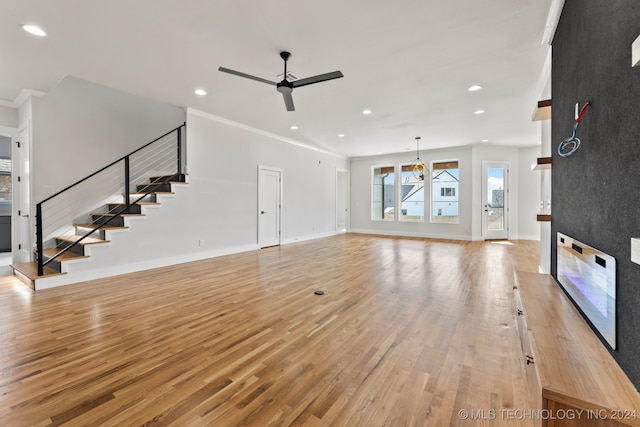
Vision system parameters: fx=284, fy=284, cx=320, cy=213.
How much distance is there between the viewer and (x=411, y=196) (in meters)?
9.98

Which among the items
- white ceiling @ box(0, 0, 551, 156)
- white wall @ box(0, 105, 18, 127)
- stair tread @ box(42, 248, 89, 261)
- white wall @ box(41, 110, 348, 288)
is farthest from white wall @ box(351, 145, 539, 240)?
white wall @ box(0, 105, 18, 127)

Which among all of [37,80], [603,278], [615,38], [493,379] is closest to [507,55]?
→ [615,38]

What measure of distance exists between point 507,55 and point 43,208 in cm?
719

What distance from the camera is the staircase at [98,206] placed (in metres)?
4.18

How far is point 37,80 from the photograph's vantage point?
4180mm

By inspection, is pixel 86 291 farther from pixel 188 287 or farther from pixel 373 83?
pixel 373 83

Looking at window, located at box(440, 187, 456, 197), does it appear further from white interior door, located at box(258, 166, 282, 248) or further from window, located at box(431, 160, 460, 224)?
white interior door, located at box(258, 166, 282, 248)

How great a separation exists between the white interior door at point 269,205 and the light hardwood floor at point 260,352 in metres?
3.06

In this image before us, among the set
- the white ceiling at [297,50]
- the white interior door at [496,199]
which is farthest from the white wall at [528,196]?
the white ceiling at [297,50]

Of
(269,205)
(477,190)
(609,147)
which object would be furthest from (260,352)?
(477,190)

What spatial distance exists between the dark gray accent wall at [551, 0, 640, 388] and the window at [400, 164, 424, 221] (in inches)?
306

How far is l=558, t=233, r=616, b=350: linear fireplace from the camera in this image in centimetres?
124

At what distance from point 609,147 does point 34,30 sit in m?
4.96

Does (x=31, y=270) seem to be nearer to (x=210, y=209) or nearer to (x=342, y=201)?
(x=210, y=209)
